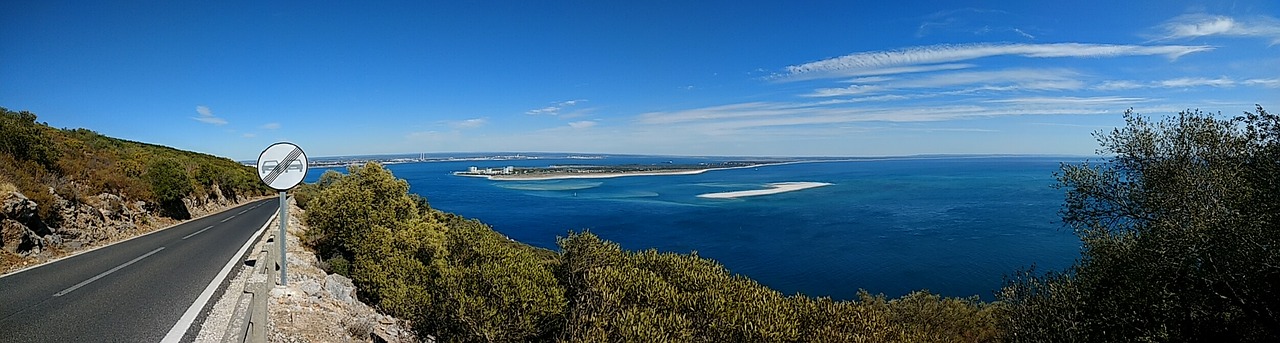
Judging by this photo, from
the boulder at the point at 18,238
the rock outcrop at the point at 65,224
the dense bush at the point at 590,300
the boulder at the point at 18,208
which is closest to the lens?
the dense bush at the point at 590,300

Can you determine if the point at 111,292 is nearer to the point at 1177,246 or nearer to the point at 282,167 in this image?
the point at 282,167

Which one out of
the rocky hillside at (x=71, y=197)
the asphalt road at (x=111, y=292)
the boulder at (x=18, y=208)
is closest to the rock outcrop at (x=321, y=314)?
the asphalt road at (x=111, y=292)

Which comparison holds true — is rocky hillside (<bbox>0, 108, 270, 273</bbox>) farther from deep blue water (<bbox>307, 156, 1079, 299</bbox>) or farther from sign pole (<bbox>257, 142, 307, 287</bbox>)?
deep blue water (<bbox>307, 156, 1079, 299</bbox>)

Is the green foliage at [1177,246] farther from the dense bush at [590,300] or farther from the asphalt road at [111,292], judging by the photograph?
the asphalt road at [111,292]

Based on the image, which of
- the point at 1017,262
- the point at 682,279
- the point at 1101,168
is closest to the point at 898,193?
the point at 1017,262

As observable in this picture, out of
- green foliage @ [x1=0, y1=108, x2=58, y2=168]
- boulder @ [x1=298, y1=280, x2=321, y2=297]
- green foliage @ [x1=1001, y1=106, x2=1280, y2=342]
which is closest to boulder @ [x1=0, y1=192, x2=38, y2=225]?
green foliage @ [x1=0, y1=108, x2=58, y2=168]

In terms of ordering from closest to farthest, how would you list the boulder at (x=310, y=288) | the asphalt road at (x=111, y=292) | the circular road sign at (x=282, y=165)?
1. the circular road sign at (x=282, y=165)
2. the asphalt road at (x=111, y=292)
3. the boulder at (x=310, y=288)

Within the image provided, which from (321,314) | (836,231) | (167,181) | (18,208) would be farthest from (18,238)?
(836,231)
